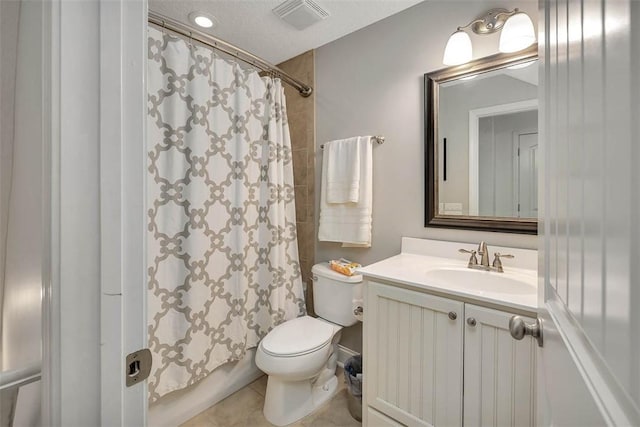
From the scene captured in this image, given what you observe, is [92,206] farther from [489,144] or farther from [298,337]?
[489,144]

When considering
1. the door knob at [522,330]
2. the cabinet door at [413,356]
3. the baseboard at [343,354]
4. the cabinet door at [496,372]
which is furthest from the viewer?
the baseboard at [343,354]

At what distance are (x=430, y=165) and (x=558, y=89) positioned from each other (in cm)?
109

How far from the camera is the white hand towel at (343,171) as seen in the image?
1.78 meters

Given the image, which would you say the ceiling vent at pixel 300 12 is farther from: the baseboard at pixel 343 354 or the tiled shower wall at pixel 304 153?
the baseboard at pixel 343 354

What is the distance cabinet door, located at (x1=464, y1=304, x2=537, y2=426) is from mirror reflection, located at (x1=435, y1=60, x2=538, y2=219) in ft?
2.02

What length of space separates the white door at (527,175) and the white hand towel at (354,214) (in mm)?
765

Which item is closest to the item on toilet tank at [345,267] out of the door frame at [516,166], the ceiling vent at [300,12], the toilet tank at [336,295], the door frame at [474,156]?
the toilet tank at [336,295]

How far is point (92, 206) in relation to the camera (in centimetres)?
40

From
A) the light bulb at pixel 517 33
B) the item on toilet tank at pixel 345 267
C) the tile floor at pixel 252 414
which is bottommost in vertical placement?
the tile floor at pixel 252 414

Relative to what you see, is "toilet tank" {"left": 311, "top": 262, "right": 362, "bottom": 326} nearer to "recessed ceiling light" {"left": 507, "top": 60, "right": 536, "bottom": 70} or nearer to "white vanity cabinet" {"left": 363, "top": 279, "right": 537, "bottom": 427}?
"white vanity cabinet" {"left": 363, "top": 279, "right": 537, "bottom": 427}

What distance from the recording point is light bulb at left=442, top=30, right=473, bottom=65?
1.42 meters

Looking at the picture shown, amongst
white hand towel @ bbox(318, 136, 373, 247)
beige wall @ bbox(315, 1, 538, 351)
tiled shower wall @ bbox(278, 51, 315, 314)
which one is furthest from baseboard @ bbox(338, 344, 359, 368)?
white hand towel @ bbox(318, 136, 373, 247)

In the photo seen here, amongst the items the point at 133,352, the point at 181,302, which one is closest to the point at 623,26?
the point at 133,352

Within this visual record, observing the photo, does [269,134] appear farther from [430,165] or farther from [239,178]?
[430,165]
